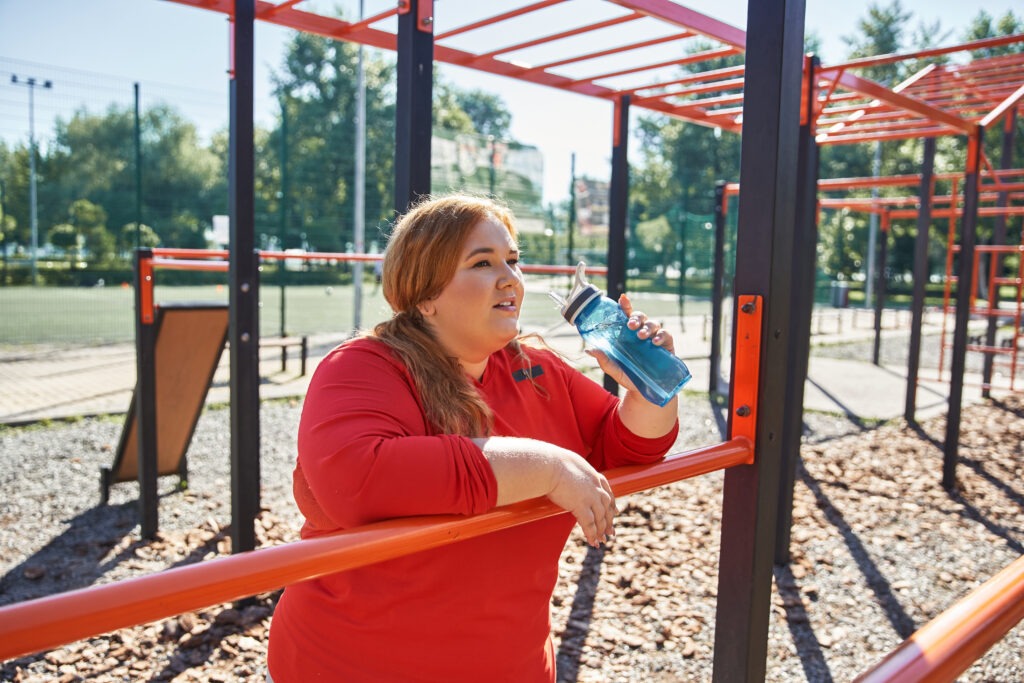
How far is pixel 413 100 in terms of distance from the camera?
7.52 feet

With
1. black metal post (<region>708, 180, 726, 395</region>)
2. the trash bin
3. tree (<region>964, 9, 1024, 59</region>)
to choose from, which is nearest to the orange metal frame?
black metal post (<region>708, 180, 726, 395</region>)

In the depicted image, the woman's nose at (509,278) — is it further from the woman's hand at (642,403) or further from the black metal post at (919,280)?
the black metal post at (919,280)

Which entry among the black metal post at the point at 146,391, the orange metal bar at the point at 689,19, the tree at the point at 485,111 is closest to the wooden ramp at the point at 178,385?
the black metal post at the point at 146,391

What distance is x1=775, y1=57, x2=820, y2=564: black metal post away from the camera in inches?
149

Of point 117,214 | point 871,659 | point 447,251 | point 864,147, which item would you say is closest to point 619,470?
point 447,251

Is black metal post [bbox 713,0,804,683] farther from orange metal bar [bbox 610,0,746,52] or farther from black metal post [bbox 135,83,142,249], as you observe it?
black metal post [bbox 135,83,142,249]

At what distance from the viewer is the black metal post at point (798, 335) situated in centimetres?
377

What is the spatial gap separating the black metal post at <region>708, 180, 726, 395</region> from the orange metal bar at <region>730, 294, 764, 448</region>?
6.50 meters

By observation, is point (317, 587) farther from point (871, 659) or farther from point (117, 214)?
point (117, 214)

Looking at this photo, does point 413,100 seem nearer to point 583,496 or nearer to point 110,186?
point 583,496

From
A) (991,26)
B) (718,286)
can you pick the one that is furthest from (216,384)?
(991,26)

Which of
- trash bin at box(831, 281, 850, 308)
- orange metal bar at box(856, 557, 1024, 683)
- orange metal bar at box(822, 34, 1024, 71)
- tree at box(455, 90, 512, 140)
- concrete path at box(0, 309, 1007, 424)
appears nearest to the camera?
orange metal bar at box(856, 557, 1024, 683)

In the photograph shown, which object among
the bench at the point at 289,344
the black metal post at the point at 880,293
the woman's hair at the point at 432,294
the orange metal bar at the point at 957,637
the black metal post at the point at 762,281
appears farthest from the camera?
the black metal post at the point at 880,293

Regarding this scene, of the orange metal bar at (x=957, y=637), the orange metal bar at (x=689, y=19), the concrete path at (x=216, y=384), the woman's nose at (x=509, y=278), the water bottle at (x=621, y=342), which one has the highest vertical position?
the orange metal bar at (x=689, y=19)
